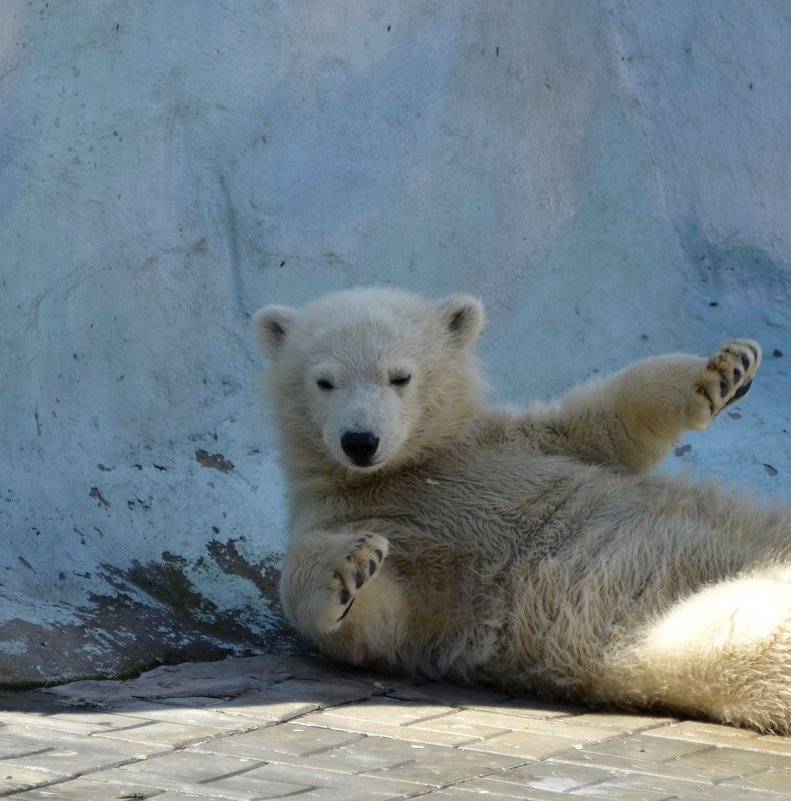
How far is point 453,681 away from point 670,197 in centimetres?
335

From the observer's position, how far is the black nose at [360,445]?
3523 millimetres

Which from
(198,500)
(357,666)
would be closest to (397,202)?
(198,500)

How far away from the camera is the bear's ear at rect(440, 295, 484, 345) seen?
409 centimetres

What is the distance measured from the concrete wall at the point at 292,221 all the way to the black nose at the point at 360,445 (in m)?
0.85

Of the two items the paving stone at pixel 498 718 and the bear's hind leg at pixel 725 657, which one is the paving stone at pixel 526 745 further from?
the bear's hind leg at pixel 725 657

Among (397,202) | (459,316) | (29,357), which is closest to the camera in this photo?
(459,316)

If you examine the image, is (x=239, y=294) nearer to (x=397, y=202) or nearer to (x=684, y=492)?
(x=397, y=202)

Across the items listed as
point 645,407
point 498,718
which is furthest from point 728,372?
point 498,718

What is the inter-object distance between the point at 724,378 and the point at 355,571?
3.72ft

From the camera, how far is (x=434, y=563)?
143 inches

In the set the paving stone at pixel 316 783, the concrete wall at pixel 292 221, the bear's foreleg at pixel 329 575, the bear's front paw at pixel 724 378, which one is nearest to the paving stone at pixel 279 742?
the paving stone at pixel 316 783

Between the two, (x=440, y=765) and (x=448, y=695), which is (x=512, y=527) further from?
(x=440, y=765)

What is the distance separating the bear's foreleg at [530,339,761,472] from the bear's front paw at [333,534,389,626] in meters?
0.79

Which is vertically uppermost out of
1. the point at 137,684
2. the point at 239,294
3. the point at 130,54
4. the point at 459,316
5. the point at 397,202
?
the point at 130,54
